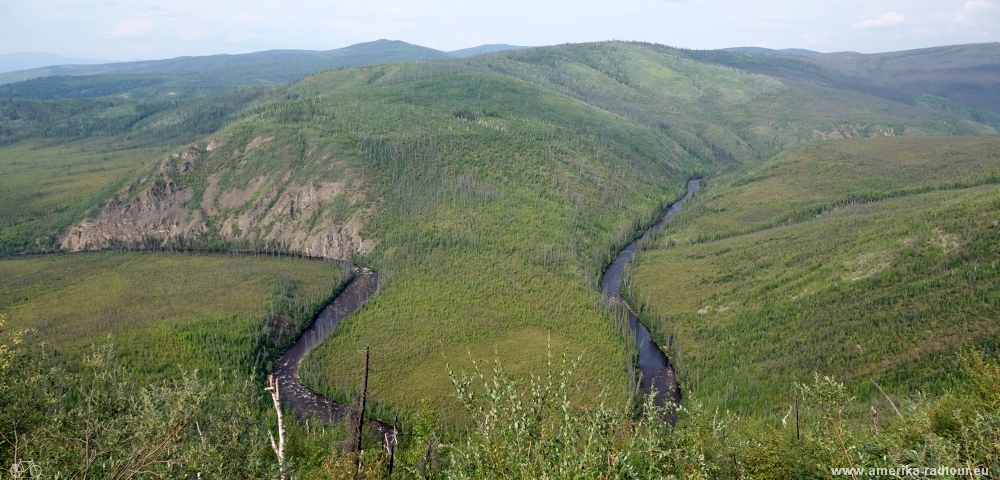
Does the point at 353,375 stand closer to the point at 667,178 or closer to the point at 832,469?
the point at 832,469

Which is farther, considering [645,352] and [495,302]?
[495,302]

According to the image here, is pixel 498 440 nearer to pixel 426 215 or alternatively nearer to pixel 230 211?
pixel 426 215

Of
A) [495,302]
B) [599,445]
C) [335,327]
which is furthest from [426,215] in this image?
[599,445]

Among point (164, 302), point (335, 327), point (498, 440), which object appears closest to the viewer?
point (498, 440)

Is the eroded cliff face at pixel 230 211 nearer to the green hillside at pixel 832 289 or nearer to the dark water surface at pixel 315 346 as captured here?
the dark water surface at pixel 315 346

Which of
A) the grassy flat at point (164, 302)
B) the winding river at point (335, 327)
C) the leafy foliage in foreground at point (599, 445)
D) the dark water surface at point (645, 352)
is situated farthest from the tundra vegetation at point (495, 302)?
the dark water surface at point (645, 352)
